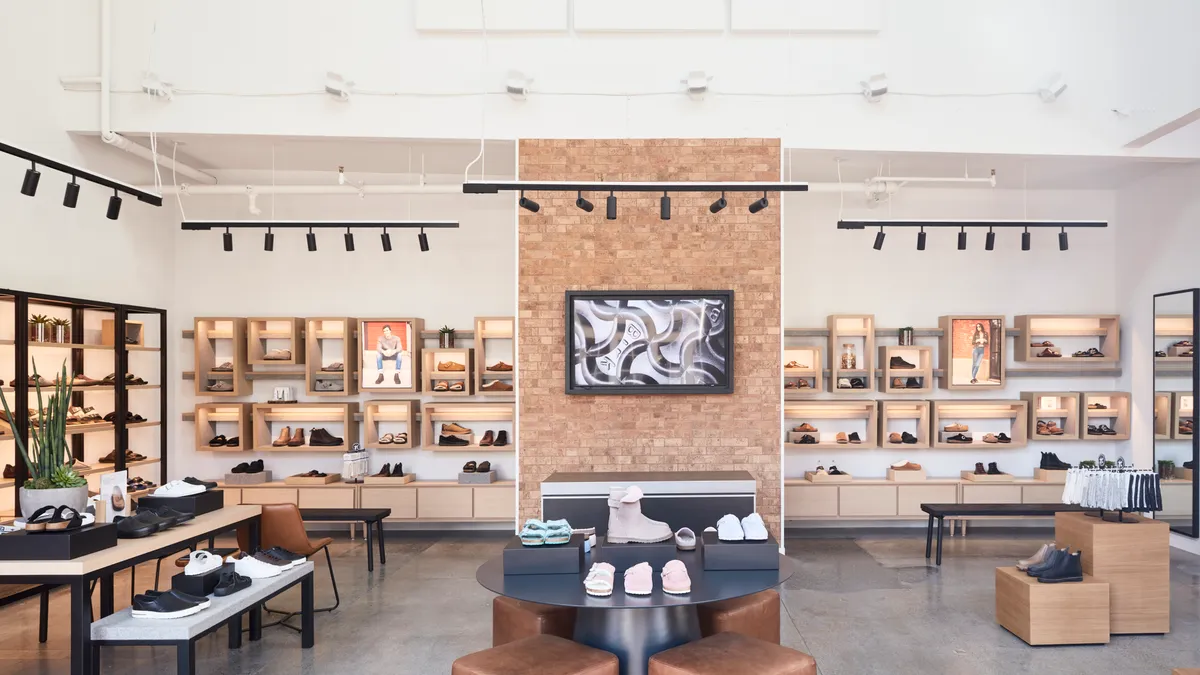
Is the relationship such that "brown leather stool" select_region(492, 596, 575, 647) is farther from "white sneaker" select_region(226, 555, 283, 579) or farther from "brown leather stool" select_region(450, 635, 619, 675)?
"white sneaker" select_region(226, 555, 283, 579)

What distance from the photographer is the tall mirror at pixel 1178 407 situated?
7.05 meters

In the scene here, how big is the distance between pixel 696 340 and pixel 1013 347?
165 inches

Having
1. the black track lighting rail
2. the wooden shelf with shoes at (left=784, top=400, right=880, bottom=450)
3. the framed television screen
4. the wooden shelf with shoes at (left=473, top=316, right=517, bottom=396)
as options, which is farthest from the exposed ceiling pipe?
the wooden shelf with shoes at (left=784, top=400, right=880, bottom=450)

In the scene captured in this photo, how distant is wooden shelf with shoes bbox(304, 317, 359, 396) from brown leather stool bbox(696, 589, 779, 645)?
5.25 m

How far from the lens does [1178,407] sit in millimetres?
7211

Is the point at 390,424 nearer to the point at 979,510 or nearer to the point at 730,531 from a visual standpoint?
the point at 730,531

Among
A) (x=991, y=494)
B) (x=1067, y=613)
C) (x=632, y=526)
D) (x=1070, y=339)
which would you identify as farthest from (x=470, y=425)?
(x=1070, y=339)

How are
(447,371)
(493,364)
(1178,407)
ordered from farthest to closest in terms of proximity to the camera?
(493,364) → (447,371) → (1178,407)

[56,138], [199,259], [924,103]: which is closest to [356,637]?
[56,138]

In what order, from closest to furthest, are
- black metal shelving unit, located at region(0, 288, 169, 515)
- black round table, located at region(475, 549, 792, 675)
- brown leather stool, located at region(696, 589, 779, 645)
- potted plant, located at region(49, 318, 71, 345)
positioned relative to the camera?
black round table, located at region(475, 549, 792, 675), brown leather stool, located at region(696, 589, 779, 645), black metal shelving unit, located at region(0, 288, 169, 515), potted plant, located at region(49, 318, 71, 345)

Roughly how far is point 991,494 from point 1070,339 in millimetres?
1997

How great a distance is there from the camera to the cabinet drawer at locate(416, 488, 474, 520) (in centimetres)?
799

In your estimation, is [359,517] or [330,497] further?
[330,497]

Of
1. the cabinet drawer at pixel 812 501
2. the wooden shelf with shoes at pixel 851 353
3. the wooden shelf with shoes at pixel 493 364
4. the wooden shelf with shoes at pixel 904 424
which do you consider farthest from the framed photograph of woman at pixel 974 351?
the wooden shelf with shoes at pixel 493 364
